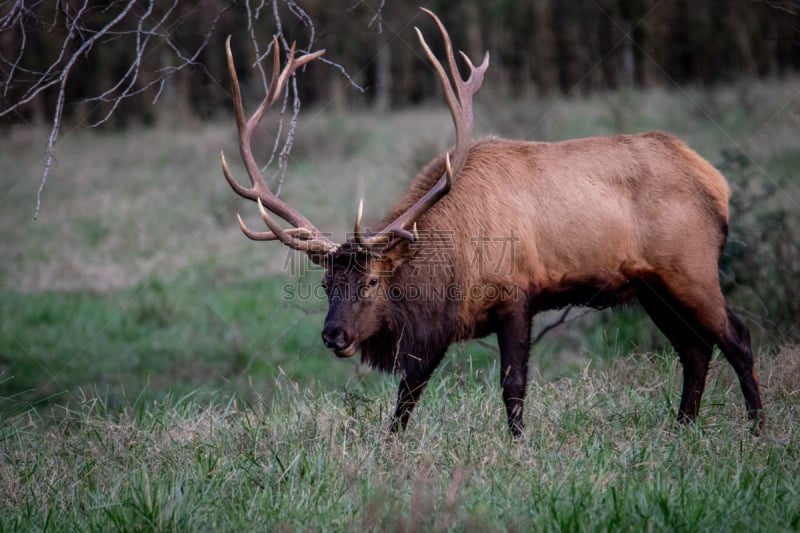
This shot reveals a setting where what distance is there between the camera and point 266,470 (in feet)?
13.6

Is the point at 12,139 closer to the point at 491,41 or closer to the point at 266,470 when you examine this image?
the point at 491,41

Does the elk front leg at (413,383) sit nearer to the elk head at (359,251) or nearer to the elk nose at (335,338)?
the elk head at (359,251)

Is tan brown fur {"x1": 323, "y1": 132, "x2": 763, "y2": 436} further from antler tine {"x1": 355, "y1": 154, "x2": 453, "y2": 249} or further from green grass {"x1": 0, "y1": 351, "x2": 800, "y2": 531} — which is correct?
green grass {"x1": 0, "y1": 351, "x2": 800, "y2": 531}

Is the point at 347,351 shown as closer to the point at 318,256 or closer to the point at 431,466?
the point at 318,256

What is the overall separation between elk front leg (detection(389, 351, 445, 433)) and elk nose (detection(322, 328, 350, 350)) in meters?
0.48

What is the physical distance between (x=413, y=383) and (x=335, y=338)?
1.95ft

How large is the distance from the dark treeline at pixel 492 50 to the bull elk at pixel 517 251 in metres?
15.0

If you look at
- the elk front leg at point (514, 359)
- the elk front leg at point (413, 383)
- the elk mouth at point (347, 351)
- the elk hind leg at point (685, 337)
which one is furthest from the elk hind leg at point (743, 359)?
the elk mouth at point (347, 351)

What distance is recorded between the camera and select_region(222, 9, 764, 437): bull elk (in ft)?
17.0

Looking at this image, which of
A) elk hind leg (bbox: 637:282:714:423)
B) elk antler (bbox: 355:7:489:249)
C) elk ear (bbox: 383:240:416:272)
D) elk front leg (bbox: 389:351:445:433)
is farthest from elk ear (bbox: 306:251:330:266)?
elk hind leg (bbox: 637:282:714:423)

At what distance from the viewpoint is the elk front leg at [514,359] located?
4.98 metres

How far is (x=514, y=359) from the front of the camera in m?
5.10

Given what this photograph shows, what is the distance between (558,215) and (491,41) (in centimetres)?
2183

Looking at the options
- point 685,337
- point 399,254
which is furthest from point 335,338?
point 685,337
